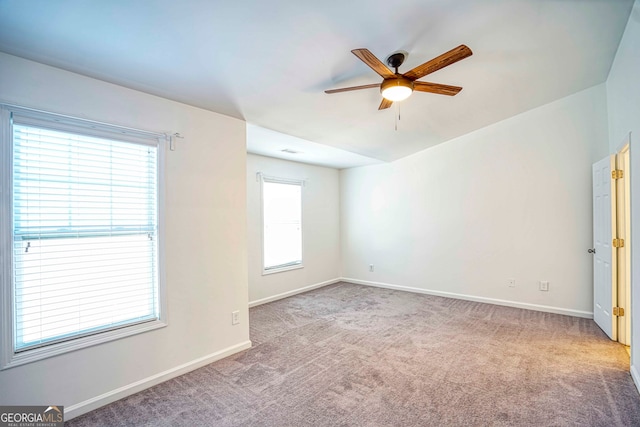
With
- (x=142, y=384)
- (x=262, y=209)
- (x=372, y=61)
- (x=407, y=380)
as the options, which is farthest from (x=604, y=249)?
(x=142, y=384)

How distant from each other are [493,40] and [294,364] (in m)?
3.32

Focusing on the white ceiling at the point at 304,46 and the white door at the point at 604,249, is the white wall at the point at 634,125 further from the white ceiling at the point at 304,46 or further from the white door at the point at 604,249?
the white door at the point at 604,249

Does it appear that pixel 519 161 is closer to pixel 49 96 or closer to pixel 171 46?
pixel 171 46

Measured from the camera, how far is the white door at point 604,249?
3232 millimetres

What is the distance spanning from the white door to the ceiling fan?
7.63 ft

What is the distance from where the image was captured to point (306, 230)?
583 centimetres

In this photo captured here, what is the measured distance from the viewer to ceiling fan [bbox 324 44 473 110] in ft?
6.41

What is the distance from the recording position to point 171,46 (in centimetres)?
200

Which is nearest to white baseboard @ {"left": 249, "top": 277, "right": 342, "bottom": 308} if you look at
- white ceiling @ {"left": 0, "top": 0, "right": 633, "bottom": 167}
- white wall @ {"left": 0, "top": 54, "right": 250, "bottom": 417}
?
white wall @ {"left": 0, "top": 54, "right": 250, "bottom": 417}

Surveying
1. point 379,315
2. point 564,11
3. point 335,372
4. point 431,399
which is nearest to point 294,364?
point 335,372

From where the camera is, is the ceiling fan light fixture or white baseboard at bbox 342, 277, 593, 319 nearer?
the ceiling fan light fixture

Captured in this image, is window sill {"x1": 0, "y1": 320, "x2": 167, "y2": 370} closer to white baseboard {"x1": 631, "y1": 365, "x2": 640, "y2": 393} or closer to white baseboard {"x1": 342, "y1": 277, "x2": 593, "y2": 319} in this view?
white baseboard {"x1": 631, "y1": 365, "x2": 640, "y2": 393}

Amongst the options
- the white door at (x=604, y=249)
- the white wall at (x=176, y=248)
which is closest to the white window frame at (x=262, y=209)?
the white wall at (x=176, y=248)

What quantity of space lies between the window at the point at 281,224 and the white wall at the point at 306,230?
11 centimetres
